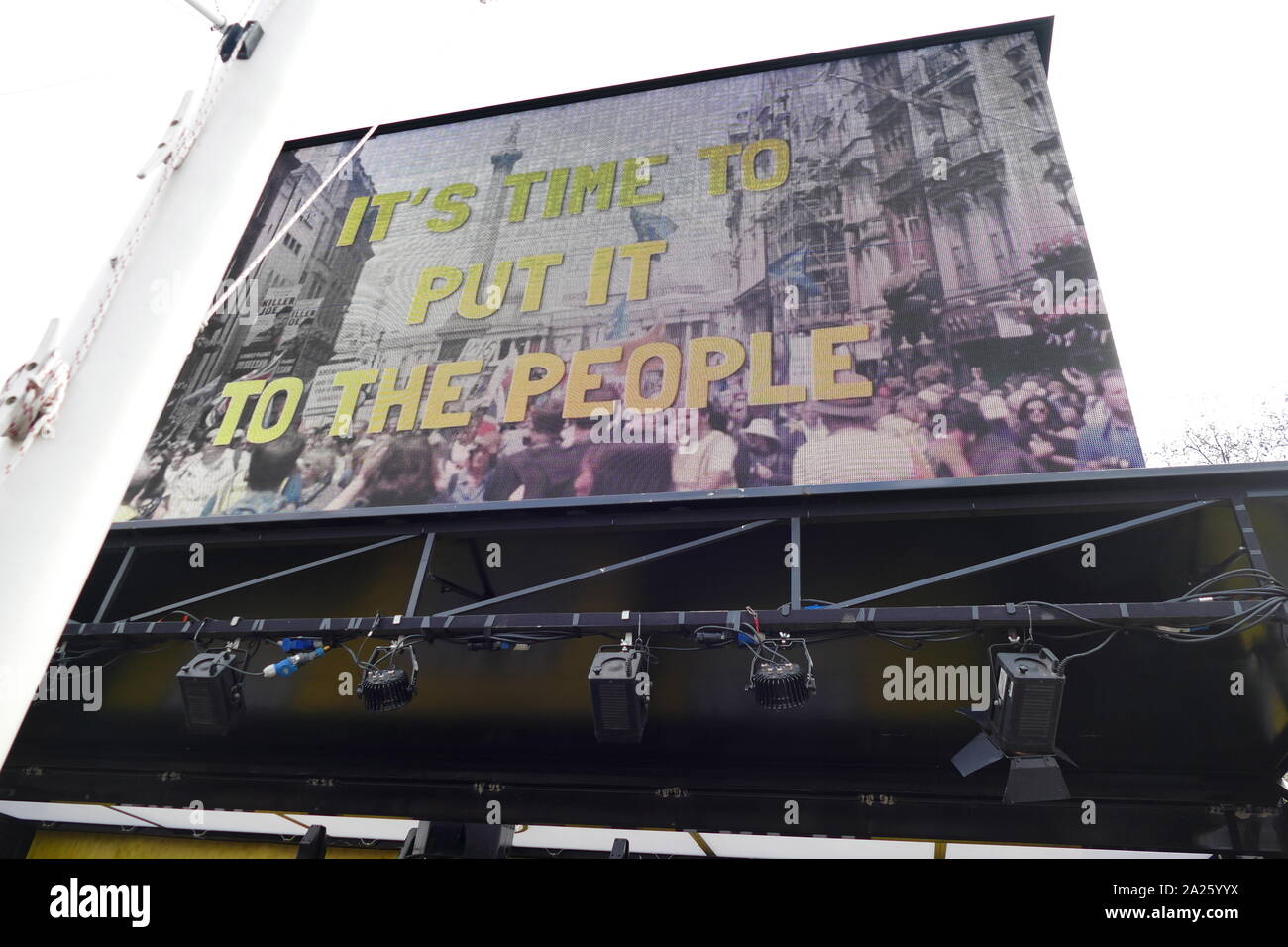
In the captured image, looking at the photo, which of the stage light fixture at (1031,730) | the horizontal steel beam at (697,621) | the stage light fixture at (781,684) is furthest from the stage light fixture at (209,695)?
the stage light fixture at (1031,730)

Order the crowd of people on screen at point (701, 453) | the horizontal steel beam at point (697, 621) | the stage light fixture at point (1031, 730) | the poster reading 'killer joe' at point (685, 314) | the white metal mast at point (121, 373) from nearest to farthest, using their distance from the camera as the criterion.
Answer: the white metal mast at point (121, 373), the stage light fixture at point (1031, 730), the horizontal steel beam at point (697, 621), the crowd of people on screen at point (701, 453), the poster reading 'killer joe' at point (685, 314)

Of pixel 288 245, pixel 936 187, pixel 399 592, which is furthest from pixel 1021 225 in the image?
pixel 288 245

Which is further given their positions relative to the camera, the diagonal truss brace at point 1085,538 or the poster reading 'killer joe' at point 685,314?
the poster reading 'killer joe' at point 685,314

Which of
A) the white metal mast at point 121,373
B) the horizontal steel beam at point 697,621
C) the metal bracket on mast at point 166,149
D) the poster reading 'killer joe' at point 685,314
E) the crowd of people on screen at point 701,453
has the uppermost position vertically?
the poster reading 'killer joe' at point 685,314

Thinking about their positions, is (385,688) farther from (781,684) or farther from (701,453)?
(701,453)

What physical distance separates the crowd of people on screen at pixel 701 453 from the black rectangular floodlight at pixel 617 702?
7.68 ft

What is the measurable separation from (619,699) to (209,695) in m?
3.59

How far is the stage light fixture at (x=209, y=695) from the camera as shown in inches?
274

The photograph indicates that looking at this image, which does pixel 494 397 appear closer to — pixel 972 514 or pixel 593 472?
pixel 593 472

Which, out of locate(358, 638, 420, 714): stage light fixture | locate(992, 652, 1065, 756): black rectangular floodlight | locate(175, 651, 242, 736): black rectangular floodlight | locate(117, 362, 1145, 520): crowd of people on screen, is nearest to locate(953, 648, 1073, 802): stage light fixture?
locate(992, 652, 1065, 756): black rectangular floodlight

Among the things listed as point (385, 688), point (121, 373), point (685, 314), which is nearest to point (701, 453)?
point (685, 314)

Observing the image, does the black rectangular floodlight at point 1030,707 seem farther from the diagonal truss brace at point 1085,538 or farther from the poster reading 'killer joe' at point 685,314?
the poster reading 'killer joe' at point 685,314

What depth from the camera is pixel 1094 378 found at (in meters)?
8.14

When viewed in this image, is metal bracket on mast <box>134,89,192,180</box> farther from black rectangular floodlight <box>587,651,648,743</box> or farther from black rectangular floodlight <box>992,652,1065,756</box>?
black rectangular floodlight <box>992,652,1065,756</box>
